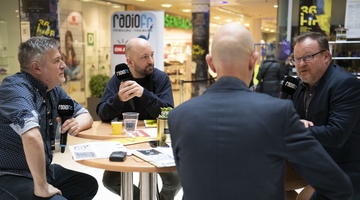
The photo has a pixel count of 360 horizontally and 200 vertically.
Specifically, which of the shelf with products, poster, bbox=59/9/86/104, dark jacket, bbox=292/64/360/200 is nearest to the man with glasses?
dark jacket, bbox=292/64/360/200

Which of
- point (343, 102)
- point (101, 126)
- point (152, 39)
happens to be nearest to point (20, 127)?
point (101, 126)

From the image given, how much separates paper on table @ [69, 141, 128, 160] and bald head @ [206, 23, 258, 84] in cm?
83

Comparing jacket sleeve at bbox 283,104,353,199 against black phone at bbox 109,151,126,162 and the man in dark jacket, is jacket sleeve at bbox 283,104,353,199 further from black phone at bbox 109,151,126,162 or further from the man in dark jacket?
the man in dark jacket

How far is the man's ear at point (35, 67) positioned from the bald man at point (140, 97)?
62 cm

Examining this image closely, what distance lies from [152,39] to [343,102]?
13.6 ft

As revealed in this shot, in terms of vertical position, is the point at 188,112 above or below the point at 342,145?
above

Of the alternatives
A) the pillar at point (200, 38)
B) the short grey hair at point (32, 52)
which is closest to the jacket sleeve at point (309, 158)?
the short grey hair at point (32, 52)

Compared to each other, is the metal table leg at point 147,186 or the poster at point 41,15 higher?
the poster at point 41,15

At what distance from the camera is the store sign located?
1177 cm

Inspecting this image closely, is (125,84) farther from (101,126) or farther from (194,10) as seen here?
(194,10)

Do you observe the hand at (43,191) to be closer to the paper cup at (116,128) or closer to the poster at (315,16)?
the paper cup at (116,128)

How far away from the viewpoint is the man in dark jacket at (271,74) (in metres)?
6.85

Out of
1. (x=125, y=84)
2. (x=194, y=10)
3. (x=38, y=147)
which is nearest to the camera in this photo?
(x=38, y=147)

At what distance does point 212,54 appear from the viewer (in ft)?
4.32
